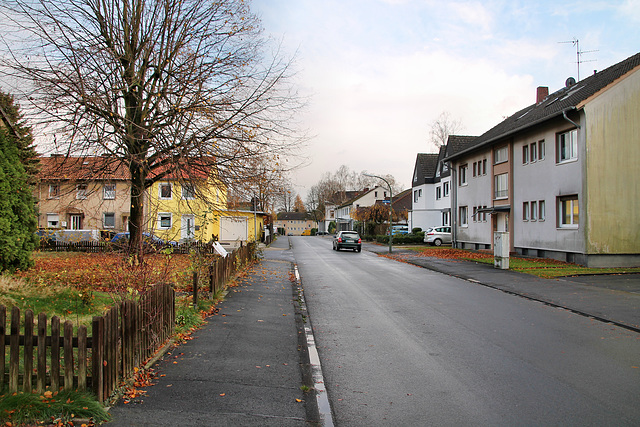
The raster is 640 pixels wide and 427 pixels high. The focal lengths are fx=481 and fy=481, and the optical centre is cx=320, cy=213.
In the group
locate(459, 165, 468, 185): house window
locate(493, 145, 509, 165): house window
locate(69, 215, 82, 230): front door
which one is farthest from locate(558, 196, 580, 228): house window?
locate(69, 215, 82, 230): front door

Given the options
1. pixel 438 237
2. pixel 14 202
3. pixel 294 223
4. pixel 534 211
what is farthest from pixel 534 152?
pixel 294 223

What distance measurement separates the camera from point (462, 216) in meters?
36.7

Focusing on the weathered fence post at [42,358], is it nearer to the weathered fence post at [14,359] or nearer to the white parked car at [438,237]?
the weathered fence post at [14,359]

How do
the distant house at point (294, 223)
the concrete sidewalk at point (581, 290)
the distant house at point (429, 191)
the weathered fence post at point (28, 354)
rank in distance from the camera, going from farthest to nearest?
the distant house at point (294, 223) < the distant house at point (429, 191) < the concrete sidewalk at point (581, 290) < the weathered fence post at point (28, 354)

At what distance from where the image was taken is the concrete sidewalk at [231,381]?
4516mm

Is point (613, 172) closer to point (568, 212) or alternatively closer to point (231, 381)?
point (568, 212)

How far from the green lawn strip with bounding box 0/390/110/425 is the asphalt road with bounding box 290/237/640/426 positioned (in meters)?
2.26

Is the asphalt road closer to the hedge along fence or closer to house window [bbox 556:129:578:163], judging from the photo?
the hedge along fence

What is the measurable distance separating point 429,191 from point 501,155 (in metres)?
25.9

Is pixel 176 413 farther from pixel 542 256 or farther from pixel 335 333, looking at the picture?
pixel 542 256

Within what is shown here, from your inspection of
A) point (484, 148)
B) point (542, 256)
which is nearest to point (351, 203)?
point (484, 148)

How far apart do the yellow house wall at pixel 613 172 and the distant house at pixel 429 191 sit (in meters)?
29.0

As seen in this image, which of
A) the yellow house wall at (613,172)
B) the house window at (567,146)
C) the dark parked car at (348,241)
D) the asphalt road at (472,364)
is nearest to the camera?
the asphalt road at (472,364)

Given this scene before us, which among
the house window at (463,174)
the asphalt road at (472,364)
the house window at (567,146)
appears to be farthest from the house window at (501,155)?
the asphalt road at (472,364)
